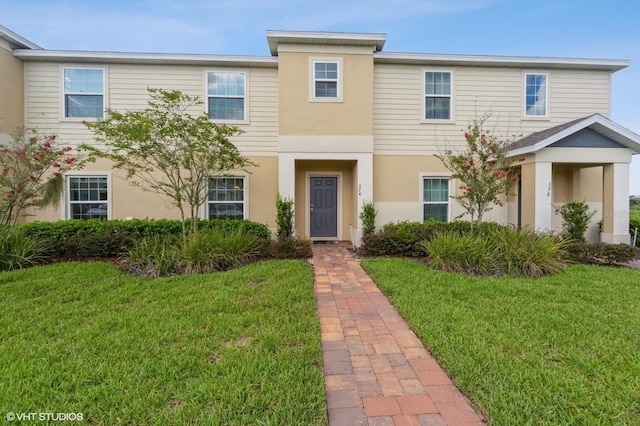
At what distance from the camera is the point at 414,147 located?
31.4 ft

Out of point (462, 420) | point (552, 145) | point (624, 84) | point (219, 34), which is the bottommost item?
point (462, 420)

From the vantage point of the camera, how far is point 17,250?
6246mm

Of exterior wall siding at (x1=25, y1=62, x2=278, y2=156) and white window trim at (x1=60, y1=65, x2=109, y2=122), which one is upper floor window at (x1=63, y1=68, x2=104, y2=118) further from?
exterior wall siding at (x1=25, y1=62, x2=278, y2=156)

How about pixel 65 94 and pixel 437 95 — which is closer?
pixel 65 94

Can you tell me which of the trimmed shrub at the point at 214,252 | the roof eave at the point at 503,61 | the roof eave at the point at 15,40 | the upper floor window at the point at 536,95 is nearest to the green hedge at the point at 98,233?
the trimmed shrub at the point at 214,252

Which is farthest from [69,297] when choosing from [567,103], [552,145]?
[567,103]

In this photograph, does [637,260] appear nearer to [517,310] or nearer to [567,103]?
[567,103]

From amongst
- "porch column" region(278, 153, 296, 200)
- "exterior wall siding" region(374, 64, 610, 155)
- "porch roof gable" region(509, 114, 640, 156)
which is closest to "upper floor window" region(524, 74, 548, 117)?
"exterior wall siding" region(374, 64, 610, 155)

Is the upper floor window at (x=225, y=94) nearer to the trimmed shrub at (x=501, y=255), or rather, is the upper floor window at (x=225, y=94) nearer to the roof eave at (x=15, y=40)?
the roof eave at (x=15, y=40)

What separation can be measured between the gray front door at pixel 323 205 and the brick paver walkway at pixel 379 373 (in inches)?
219

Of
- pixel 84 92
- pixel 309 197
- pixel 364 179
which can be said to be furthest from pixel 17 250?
pixel 364 179

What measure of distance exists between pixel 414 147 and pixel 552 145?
3573mm

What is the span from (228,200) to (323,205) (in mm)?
3034

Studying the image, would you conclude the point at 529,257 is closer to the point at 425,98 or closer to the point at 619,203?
the point at 619,203
